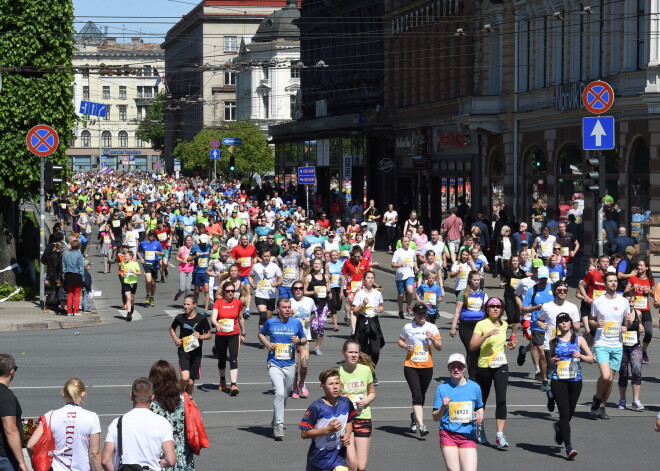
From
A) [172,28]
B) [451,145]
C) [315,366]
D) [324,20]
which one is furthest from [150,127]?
[315,366]

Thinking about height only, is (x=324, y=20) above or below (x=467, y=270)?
above

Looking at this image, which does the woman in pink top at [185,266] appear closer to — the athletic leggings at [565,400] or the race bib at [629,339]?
the race bib at [629,339]

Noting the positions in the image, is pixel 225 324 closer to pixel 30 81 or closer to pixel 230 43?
pixel 30 81

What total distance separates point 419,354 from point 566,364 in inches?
72.2

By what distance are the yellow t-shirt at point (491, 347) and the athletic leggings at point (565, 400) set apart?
2.19ft

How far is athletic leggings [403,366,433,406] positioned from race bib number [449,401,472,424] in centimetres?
316

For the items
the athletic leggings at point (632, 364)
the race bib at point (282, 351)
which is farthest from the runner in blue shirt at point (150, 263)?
the athletic leggings at point (632, 364)

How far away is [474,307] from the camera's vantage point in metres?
17.8

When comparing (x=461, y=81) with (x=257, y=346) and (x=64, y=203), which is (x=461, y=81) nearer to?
(x=64, y=203)

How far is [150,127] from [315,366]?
14918 centimetres

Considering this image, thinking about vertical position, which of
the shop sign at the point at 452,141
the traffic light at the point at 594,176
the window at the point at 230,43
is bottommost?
the traffic light at the point at 594,176

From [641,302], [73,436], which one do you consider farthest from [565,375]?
[73,436]

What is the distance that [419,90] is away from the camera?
52.7 metres

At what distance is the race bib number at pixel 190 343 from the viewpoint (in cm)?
1628
